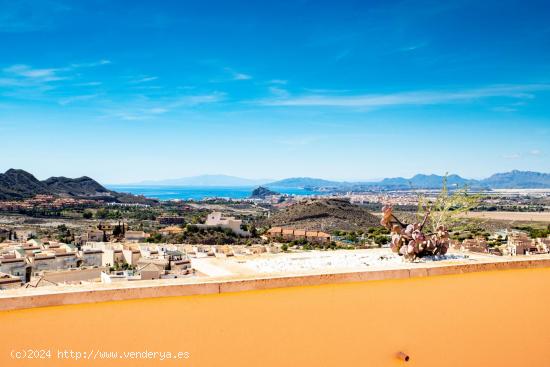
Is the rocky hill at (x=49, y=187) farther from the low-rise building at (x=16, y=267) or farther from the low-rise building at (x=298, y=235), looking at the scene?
the low-rise building at (x=16, y=267)

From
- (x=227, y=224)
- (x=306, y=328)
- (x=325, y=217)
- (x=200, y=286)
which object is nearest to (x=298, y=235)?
(x=227, y=224)

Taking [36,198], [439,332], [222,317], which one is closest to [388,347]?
[439,332]

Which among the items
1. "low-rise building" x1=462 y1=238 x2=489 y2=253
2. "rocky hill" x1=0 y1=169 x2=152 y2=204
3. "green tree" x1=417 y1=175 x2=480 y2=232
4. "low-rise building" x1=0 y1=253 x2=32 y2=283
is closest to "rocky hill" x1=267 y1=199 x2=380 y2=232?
"low-rise building" x1=462 y1=238 x2=489 y2=253

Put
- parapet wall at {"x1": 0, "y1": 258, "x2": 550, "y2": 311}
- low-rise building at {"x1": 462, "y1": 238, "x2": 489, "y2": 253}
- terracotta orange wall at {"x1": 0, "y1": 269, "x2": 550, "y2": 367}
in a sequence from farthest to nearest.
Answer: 1. low-rise building at {"x1": 462, "y1": 238, "x2": 489, "y2": 253}
2. parapet wall at {"x1": 0, "y1": 258, "x2": 550, "y2": 311}
3. terracotta orange wall at {"x1": 0, "y1": 269, "x2": 550, "y2": 367}

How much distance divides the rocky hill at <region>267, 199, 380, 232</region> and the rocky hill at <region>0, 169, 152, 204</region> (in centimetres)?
4522

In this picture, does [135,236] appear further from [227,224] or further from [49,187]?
[49,187]

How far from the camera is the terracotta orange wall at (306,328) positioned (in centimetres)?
266

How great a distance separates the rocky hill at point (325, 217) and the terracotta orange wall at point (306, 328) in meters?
44.1

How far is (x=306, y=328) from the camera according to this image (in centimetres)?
302

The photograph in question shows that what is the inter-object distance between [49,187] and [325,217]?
68252 millimetres

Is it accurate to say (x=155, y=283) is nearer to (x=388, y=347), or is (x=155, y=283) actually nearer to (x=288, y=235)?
(x=388, y=347)

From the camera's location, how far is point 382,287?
3889 mm

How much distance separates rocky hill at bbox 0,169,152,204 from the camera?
78688 millimetres

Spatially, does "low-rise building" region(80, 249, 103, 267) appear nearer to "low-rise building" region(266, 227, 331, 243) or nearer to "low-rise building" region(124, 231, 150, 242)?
"low-rise building" region(124, 231, 150, 242)
